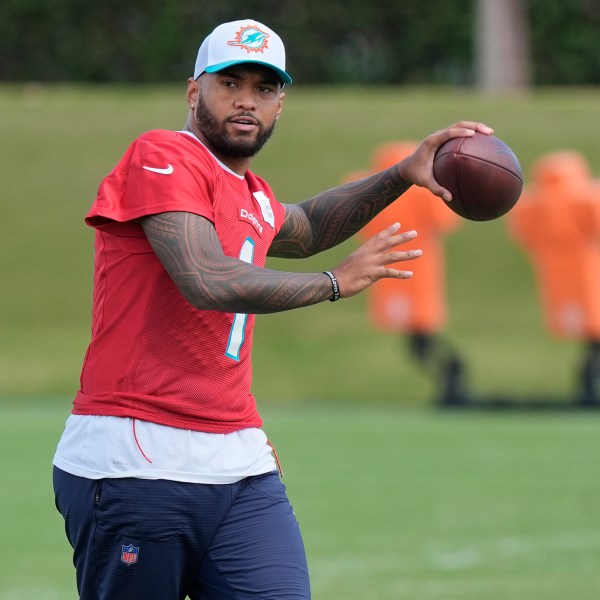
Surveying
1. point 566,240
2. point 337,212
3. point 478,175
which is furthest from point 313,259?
point 478,175

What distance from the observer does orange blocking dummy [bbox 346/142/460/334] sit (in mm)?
14391

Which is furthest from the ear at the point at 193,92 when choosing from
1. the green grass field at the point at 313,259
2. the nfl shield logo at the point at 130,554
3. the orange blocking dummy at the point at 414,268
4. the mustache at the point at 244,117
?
the green grass field at the point at 313,259

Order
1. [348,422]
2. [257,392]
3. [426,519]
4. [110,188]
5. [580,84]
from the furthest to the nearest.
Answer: [580,84]
[257,392]
[348,422]
[426,519]
[110,188]

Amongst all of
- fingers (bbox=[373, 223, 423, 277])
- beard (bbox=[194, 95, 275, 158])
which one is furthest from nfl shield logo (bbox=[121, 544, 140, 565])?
beard (bbox=[194, 95, 275, 158])

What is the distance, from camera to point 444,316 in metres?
19.4

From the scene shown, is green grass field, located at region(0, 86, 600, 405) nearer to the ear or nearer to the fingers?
the ear

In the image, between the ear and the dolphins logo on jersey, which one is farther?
the ear

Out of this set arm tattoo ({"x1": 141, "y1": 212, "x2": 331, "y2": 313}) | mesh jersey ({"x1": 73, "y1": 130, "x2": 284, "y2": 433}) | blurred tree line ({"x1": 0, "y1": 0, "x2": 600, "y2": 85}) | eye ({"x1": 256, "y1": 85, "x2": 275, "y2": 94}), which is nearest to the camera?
arm tattoo ({"x1": 141, "y1": 212, "x2": 331, "y2": 313})

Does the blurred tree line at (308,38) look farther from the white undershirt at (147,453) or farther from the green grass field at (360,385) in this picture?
the white undershirt at (147,453)

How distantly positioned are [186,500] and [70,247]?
1681 centimetres

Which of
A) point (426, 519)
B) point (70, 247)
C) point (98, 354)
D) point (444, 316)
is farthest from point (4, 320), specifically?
point (98, 354)

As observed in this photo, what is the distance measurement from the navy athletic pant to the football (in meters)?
1.19

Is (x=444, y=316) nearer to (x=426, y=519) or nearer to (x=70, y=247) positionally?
(x=70, y=247)

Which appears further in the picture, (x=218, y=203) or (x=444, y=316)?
(x=444, y=316)
